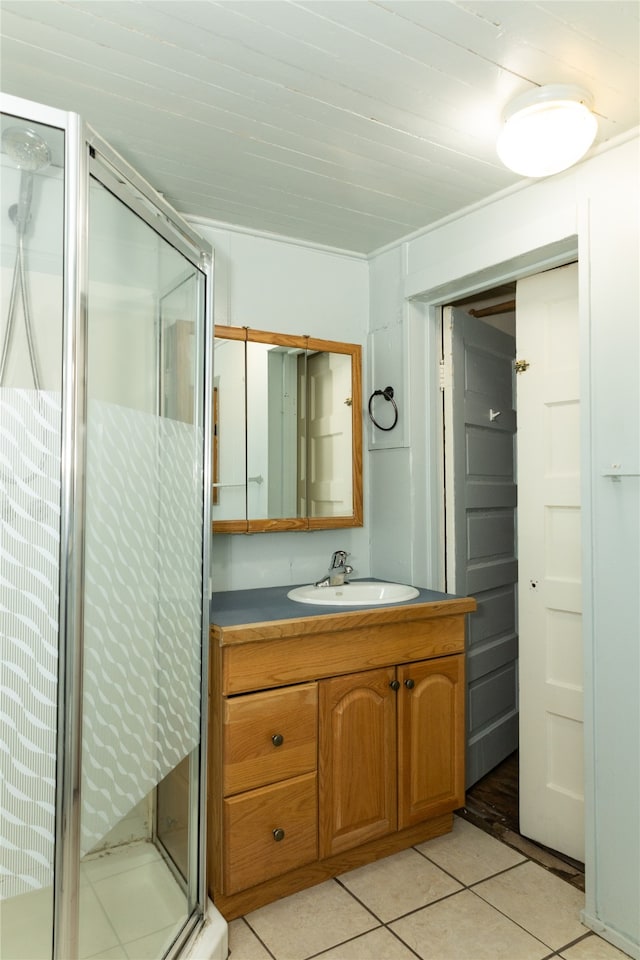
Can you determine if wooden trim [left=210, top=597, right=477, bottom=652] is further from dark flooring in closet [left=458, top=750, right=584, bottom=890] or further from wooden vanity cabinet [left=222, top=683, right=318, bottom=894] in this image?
dark flooring in closet [left=458, top=750, right=584, bottom=890]

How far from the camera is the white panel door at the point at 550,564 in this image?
7.30 feet

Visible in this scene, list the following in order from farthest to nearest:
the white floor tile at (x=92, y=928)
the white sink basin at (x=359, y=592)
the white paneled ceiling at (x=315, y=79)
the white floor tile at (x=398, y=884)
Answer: the white sink basin at (x=359, y=592), the white floor tile at (x=398, y=884), the white paneled ceiling at (x=315, y=79), the white floor tile at (x=92, y=928)

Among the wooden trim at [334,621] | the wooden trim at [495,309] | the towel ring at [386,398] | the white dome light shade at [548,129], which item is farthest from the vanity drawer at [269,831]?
the wooden trim at [495,309]

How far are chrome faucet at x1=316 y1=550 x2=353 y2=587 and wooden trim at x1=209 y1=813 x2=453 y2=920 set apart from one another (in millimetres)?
914

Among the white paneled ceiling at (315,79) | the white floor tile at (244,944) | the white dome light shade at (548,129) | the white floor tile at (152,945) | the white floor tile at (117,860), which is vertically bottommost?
the white floor tile at (244,944)

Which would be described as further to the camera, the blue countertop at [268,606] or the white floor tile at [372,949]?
the blue countertop at [268,606]

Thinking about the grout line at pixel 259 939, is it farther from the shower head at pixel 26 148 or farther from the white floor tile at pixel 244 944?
the shower head at pixel 26 148

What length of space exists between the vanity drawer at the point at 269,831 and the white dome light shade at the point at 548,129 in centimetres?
195

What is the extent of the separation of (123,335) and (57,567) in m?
0.54

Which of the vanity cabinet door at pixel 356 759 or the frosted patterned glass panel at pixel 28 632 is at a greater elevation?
the frosted patterned glass panel at pixel 28 632

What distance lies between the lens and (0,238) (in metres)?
1.07

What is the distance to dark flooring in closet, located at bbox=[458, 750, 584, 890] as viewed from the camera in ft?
7.03

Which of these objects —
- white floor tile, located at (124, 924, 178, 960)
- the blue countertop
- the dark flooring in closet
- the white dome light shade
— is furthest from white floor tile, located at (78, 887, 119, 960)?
the white dome light shade

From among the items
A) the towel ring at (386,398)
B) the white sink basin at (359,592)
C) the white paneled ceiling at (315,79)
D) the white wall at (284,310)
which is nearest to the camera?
the white paneled ceiling at (315,79)
